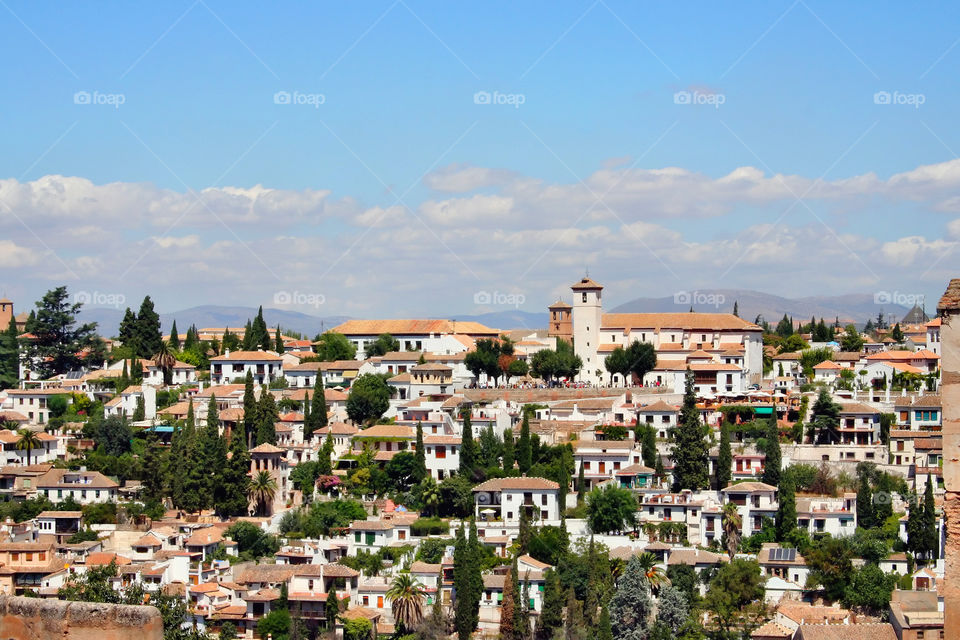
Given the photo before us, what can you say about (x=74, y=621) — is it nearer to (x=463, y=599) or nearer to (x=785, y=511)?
(x=463, y=599)

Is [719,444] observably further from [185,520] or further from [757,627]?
[185,520]

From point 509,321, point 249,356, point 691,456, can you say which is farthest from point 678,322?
point 509,321

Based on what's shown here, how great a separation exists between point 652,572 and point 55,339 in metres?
35.7

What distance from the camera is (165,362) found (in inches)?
2173

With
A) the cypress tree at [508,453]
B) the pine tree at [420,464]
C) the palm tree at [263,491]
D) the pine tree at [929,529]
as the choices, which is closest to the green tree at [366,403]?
the pine tree at [420,464]

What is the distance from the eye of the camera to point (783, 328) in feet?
245

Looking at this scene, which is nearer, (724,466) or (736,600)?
(736,600)

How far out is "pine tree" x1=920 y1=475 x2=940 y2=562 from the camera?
34.8 m

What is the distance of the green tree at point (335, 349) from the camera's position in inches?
2231

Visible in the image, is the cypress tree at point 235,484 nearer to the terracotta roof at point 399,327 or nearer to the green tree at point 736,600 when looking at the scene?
the green tree at point 736,600

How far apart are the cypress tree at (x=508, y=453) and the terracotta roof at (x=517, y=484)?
144 centimetres

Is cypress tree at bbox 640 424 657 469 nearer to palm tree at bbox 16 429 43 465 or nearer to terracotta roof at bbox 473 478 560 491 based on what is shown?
terracotta roof at bbox 473 478 560 491

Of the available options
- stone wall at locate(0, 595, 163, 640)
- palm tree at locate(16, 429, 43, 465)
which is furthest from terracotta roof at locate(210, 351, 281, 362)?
stone wall at locate(0, 595, 163, 640)

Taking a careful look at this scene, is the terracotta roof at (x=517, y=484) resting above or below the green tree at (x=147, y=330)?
below
